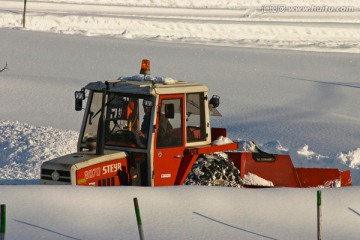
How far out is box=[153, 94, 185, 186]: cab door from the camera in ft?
29.4

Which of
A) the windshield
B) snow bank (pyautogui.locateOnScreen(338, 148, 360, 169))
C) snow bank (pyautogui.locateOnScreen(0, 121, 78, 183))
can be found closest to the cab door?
the windshield

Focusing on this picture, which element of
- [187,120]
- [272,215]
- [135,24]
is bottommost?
[272,215]

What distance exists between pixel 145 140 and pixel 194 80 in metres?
10.7

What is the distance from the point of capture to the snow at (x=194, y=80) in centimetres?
756

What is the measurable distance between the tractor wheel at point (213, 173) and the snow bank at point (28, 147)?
2.78 metres

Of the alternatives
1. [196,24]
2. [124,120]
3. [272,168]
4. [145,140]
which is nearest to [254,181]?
[272,168]

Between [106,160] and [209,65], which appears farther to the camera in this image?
[209,65]

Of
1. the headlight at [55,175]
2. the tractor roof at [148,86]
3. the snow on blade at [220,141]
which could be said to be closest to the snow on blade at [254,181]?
the snow on blade at [220,141]

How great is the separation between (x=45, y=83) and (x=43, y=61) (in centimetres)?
279

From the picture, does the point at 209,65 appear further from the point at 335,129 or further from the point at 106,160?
the point at 106,160

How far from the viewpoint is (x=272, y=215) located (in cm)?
784

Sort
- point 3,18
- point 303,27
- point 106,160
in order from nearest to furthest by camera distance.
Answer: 1. point 106,160
2. point 3,18
3. point 303,27

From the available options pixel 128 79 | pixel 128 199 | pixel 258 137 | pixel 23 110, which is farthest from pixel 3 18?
pixel 128 199

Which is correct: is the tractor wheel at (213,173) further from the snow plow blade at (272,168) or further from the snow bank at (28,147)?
the snow bank at (28,147)
